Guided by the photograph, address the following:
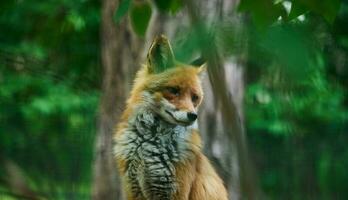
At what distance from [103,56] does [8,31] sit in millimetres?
3519

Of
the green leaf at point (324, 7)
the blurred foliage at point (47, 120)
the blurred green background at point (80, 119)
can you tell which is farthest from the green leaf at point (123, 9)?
the blurred foliage at point (47, 120)

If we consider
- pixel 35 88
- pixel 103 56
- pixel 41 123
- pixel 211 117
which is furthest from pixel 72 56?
pixel 41 123

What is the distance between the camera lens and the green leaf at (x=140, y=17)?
2.36 metres

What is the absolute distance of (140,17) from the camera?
2.39 meters

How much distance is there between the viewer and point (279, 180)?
896 cm

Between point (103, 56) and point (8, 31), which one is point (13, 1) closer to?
point (103, 56)

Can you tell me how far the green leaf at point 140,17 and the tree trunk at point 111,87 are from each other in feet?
11.9

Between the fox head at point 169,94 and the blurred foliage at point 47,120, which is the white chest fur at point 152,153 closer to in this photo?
the fox head at point 169,94

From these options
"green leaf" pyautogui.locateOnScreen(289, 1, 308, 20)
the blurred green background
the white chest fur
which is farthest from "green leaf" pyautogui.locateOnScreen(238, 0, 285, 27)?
the white chest fur

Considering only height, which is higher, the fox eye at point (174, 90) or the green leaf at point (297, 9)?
the fox eye at point (174, 90)

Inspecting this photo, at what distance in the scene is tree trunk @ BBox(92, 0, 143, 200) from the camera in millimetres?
6227

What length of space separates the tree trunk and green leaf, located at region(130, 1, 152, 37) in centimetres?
363

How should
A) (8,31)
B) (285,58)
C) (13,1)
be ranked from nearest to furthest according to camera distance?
(285,58), (13,1), (8,31)

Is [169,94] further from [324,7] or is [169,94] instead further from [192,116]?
[324,7]
